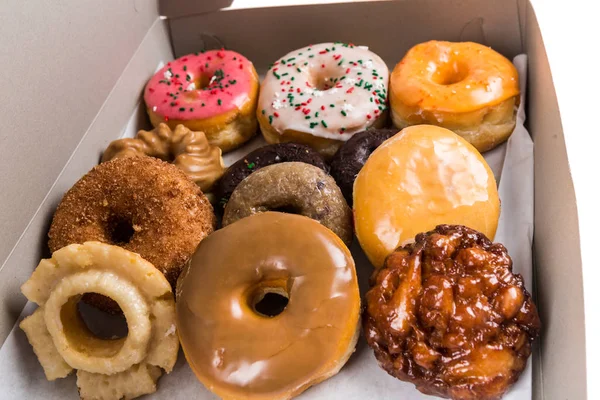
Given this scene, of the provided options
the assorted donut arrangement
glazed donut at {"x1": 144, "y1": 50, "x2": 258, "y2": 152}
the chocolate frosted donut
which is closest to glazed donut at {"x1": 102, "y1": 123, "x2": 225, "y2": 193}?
the assorted donut arrangement

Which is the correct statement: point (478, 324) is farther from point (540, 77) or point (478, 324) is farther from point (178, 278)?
point (540, 77)

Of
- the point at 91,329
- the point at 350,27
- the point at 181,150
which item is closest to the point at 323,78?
the point at 350,27

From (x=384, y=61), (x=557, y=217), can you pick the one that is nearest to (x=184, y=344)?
(x=557, y=217)

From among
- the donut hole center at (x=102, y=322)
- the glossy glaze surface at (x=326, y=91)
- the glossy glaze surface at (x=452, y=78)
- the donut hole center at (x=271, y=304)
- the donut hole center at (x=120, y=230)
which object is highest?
the glossy glaze surface at (x=452, y=78)

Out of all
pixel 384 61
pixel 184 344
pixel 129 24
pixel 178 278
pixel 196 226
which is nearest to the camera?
pixel 184 344

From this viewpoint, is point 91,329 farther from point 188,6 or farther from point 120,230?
point 188,6

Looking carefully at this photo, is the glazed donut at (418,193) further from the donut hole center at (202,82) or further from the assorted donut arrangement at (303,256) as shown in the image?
the donut hole center at (202,82)

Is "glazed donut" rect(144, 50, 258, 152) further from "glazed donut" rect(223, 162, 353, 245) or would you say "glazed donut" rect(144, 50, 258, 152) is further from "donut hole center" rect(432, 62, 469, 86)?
"donut hole center" rect(432, 62, 469, 86)

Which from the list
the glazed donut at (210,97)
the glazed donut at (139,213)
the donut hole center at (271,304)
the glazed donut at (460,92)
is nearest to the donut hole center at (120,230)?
the glazed donut at (139,213)
